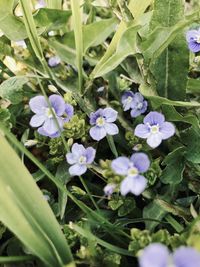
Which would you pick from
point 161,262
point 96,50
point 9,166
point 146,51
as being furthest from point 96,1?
point 161,262

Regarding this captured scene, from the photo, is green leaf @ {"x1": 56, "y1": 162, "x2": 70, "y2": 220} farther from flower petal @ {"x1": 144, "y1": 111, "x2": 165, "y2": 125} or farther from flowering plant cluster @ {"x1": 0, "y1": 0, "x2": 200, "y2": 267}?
flower petal @ {"x1": 144, "y1": 111, "x2": 165, "y2": 125}

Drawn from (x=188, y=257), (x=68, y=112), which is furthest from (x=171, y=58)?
(x=188, y=257)

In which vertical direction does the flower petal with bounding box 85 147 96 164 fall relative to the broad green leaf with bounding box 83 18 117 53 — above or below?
below

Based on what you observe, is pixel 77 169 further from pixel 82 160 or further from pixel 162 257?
pixel 162 257

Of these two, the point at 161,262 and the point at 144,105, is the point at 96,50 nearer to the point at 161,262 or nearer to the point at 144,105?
the point at 144,105

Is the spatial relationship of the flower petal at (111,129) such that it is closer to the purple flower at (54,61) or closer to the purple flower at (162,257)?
the purple flower at (54,61)

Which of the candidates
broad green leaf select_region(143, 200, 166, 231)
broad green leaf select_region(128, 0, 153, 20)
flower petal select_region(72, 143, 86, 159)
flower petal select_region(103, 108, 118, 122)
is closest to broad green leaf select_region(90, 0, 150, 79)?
broad green leaf select_region(128, 0, 153, 20)

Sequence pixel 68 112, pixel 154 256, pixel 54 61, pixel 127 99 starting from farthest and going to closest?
pixel 54 61 → pixel 127 99 → pixel 68 112 → pixel 154 256
